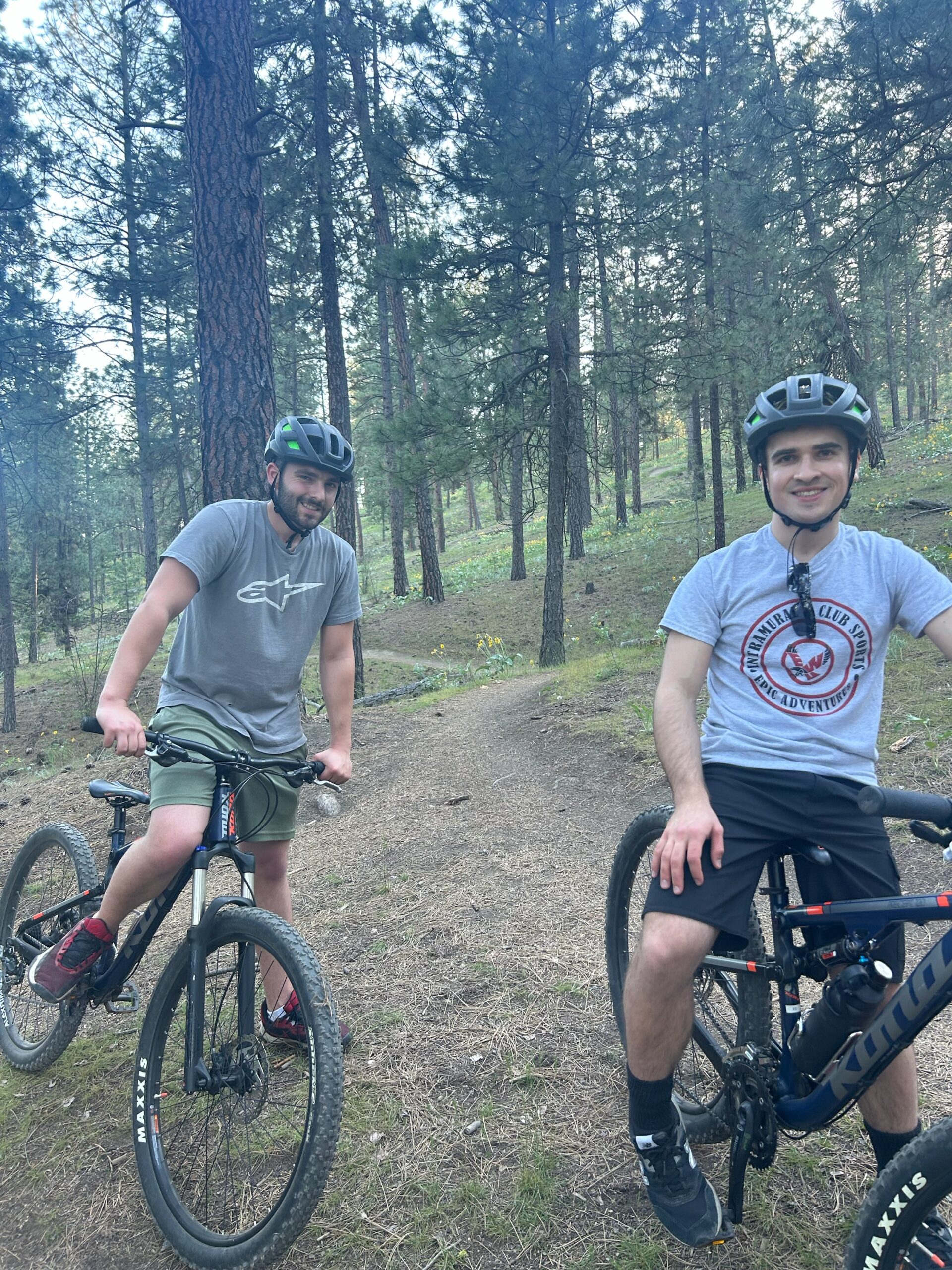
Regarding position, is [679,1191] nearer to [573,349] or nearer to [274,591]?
[274,591]

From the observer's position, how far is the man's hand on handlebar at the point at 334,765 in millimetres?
2814

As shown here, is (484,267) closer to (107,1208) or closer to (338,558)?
(338,558)

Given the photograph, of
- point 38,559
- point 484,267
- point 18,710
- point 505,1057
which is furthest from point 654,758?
point 38,559

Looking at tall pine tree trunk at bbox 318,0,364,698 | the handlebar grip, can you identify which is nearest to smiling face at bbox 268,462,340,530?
the handlebar grip

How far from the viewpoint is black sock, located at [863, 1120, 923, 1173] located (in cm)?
209

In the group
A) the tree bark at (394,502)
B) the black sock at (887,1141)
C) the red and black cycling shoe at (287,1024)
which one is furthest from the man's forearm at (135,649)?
the tree bark at (394,502)

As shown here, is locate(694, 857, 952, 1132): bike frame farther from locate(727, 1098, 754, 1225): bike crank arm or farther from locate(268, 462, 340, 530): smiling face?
locate(268, 462, 340, 530): smiling face

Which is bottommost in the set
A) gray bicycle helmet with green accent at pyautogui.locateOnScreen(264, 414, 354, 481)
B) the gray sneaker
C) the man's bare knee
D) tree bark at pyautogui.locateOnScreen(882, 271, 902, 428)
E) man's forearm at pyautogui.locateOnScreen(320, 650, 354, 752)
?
the gray sneaker

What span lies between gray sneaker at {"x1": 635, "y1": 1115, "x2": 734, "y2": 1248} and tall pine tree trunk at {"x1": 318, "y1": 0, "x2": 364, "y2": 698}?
7.95 meters

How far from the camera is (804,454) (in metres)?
2.27

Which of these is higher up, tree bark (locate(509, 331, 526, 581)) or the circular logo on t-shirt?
tree bark (locate(509, 331, 526, 581))

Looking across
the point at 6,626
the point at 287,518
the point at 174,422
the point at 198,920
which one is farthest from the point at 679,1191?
the point at 6,626

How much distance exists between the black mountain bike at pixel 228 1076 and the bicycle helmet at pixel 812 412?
5.86ft

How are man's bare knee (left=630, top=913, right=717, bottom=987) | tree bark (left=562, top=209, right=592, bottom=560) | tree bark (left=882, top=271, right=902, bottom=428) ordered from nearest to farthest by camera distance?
man's bare knee (left=630, top=913, right=717, bottom=987) → tree bark (left=562, top=209, right=592, bottom=560) → tree bark (left=882, top=271, right=902, bottom=428)
